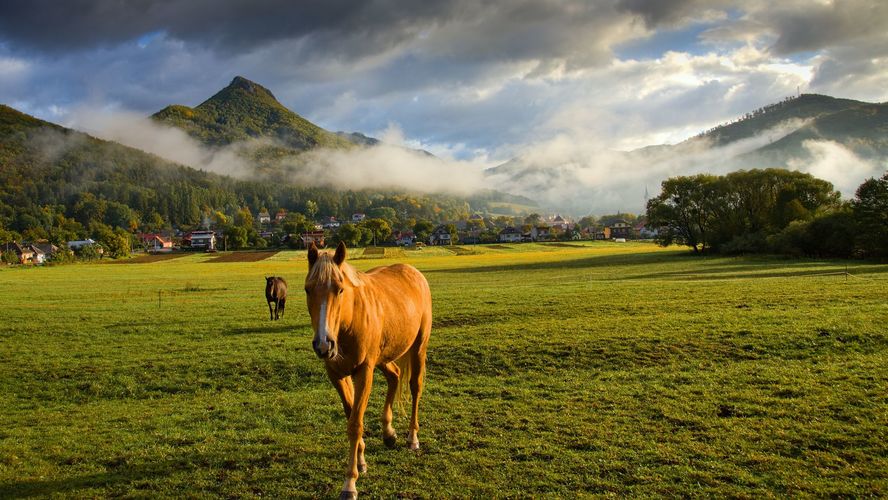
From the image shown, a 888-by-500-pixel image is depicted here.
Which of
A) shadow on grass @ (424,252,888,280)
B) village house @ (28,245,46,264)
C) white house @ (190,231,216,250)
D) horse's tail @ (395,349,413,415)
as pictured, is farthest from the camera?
white house @ (190,231,216,250)

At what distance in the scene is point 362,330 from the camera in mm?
5688

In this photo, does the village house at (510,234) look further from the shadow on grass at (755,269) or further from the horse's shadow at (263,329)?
the horse's shadow at (263,329)

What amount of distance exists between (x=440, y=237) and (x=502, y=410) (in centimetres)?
16089

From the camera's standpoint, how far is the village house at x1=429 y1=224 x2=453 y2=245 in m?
161

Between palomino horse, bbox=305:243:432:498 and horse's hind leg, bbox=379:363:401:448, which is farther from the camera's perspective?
horse's hind leg, bbox=379:363:401:448

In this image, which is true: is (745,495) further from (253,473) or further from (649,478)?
(253,473)

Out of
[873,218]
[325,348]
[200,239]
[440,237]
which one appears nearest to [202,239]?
[200,239]

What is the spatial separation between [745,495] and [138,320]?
2248 centimetres

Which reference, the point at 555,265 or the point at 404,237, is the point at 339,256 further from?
the point at 404,237

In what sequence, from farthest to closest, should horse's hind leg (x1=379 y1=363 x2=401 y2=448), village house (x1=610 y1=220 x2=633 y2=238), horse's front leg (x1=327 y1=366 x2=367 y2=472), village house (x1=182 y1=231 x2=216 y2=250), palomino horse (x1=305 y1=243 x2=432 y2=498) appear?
village house (x1=610 y1=220 x2=633 y2=238)
village house (x1=182 y1=231 x2=216 y2=250)
horse's hind leg (x1=379 y1=363 x2=401 y2=448)
horse's front leg (x1=327 y1=366 x2=367 y2=472)
palomino horse (x1=305 y1=243 x2=432 y2=498)

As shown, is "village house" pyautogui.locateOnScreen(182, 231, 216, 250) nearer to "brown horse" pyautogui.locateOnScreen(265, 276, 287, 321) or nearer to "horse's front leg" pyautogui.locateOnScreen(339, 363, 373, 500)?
"brown horse" pyautogui.locateOnScreen(265, 276, 287, 321)

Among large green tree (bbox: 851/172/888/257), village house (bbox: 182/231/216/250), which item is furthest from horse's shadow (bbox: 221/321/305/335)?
village house (bbox: 182/231/216/250)

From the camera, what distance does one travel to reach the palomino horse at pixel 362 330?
16.4 ft

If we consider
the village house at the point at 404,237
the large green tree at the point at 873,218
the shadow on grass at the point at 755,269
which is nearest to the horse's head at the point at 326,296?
the shadow on grass at the point at 755,269
